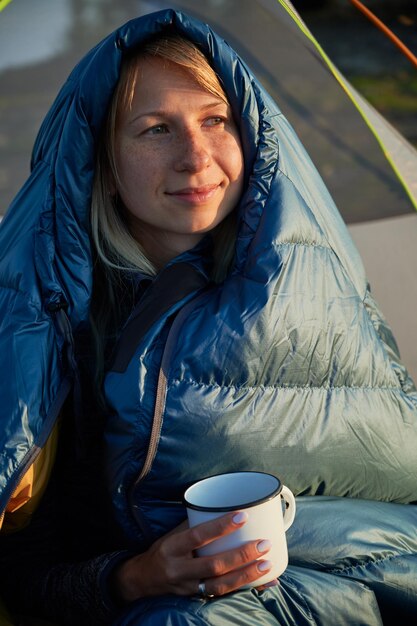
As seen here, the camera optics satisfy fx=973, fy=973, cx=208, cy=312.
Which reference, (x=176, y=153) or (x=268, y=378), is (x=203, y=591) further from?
(x=176, y=153)

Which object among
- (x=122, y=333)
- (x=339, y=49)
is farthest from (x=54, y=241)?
(x=339, y=49)

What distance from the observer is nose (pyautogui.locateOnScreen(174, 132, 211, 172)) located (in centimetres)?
142

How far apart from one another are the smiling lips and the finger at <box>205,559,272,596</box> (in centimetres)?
55

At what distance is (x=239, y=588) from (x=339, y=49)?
17.9 ft

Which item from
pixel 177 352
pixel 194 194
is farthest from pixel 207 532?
pixel 194 194

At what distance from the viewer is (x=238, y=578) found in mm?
1157

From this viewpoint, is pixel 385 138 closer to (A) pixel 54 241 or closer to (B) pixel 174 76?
(B) pixel 174 76

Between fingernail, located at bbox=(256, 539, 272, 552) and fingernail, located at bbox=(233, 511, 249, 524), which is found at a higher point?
fingernail, located at bbox=(233, 511, 249, 524)

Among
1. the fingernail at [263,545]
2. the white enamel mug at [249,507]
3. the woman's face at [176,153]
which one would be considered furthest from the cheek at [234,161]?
the fingernail at [263,545]

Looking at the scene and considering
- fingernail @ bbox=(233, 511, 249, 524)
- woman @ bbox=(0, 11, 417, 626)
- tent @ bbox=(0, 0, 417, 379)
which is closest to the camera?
fingernail @ bbox=(233, 511, 249, 524)

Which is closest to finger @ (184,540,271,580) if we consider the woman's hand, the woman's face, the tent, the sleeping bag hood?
the woman's hand

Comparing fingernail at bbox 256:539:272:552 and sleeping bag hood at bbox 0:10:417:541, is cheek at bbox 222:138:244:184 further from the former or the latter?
fingernail at bbox 256:539:272:552

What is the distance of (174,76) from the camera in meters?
1.45

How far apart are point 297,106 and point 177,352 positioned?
966 mm
